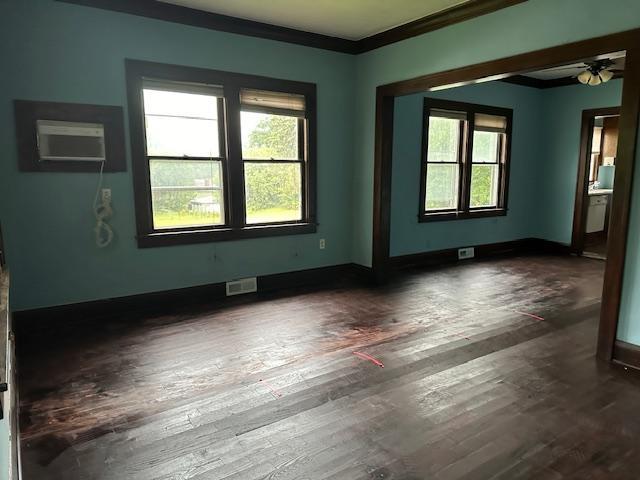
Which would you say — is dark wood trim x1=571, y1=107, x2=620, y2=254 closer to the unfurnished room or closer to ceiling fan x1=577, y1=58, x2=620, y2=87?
the unfurnished room

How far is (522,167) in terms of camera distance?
7277 mm

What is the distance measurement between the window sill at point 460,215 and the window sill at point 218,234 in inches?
72.1

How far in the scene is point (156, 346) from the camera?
343cm

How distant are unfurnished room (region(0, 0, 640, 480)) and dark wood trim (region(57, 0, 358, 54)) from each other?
0.8 inches

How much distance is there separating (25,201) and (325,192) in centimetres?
307

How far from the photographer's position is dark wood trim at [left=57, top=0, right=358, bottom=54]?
3828mm

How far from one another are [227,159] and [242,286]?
4.58 feet

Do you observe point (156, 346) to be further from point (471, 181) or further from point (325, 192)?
point (471, 181)

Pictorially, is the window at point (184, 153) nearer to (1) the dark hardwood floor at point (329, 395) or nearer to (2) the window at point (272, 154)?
(2) the window at point (272, 154)

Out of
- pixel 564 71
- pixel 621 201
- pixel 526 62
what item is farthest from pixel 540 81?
pixel 621 201

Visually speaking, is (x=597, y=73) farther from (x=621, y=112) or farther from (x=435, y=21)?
(x=621, y=112)

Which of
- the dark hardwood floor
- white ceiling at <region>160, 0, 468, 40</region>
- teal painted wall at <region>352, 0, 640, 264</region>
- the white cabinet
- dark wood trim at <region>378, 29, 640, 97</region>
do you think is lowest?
the dark hardwood floor

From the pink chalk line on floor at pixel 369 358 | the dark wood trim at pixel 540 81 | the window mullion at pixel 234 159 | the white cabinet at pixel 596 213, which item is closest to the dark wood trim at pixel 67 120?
the window mullion at pixel 234 159

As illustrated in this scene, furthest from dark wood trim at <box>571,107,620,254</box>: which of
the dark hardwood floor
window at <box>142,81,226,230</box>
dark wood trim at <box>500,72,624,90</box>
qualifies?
window at <box>142,81,226,230</box>
